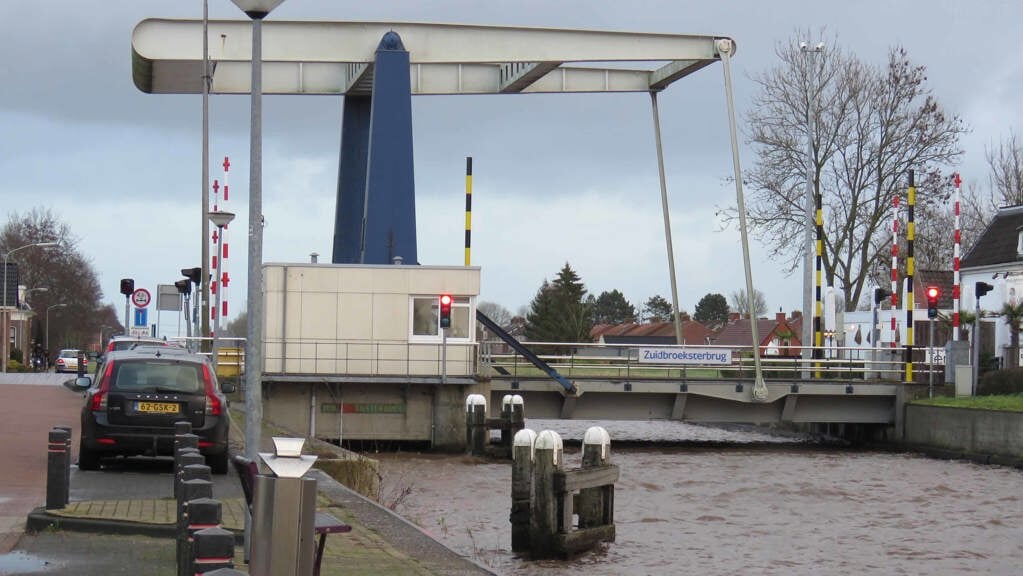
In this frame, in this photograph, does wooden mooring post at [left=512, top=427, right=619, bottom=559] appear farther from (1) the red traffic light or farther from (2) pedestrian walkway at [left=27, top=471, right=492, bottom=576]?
(1) the red traffic light

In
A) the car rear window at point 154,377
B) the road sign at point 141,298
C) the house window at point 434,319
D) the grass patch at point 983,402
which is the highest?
the road sign at point 141,298

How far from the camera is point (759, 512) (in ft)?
65.3

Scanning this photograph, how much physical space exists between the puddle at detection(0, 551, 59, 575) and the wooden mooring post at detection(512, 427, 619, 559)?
21.1ft

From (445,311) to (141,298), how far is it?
10354 millimetres

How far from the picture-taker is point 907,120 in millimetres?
43750

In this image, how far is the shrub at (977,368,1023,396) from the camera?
30.4 m

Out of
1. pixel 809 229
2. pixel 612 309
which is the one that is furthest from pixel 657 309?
pixel 809 229

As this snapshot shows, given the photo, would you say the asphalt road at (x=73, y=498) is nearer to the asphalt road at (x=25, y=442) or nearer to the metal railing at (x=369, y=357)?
the asphalt road at (x=25, y=442)

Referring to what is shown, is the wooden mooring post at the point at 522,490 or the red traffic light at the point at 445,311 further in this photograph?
the red traffic light at the point at 445,311

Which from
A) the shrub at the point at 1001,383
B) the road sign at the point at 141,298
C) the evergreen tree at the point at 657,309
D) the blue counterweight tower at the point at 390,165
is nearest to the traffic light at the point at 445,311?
the blue counterweight tower at the point at 390,165

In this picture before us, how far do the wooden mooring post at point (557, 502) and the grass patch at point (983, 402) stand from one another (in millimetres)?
14909

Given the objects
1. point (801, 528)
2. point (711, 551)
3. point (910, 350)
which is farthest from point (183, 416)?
point (910, 350)

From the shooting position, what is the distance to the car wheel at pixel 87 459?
14938 mm

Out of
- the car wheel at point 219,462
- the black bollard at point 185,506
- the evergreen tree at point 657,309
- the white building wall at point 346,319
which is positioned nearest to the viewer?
the black bollard at point 185,506
